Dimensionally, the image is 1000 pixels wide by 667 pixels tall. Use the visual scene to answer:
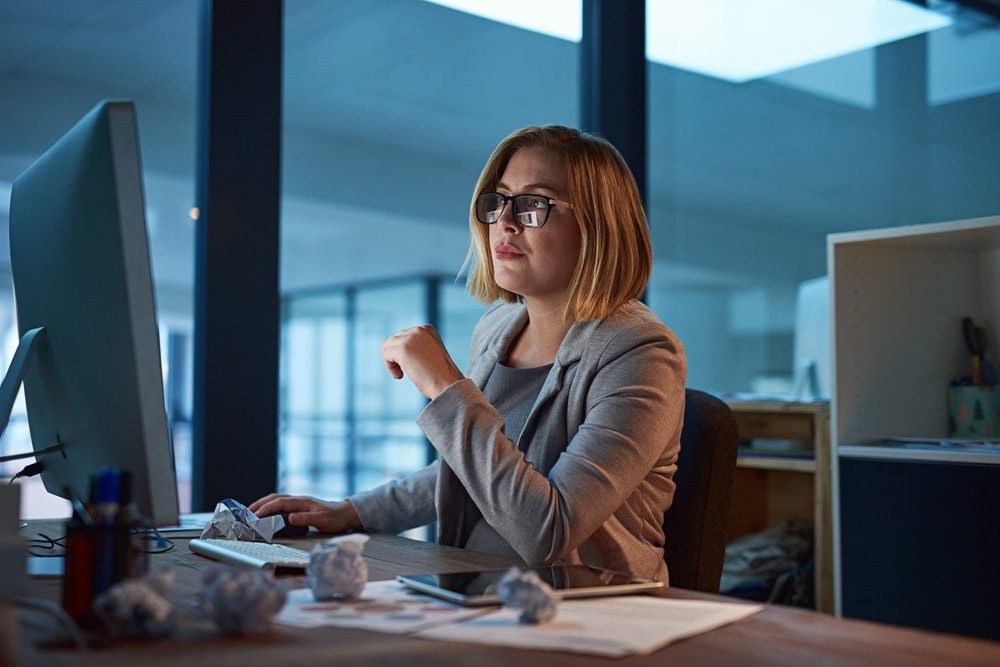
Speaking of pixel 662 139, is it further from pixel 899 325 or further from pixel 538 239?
pixel 538 239

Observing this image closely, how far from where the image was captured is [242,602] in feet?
3.00

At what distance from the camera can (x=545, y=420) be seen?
1755mm

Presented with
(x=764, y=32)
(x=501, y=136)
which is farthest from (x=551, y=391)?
(x=764, y=32)

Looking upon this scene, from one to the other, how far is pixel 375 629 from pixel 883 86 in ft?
12.4

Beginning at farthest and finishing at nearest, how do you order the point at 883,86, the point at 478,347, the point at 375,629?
the point at 883,86, the point at 478,347, the point at 375,629

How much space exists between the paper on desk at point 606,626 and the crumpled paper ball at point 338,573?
158 mm

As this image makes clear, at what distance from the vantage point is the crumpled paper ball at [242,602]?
0.91 metres

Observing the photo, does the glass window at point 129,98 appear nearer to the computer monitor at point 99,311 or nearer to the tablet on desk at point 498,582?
the computer monitor at point 99,311

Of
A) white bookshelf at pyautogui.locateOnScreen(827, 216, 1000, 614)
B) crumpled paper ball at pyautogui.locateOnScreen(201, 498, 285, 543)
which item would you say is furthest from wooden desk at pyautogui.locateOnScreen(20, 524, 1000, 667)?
white bookshelf at pyautogui.locateOnScreen(827, 216, 1000, 614)

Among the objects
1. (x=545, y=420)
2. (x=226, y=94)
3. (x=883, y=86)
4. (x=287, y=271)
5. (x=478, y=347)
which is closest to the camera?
(x=545, y=420)

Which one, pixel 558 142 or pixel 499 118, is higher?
pixel 499 118

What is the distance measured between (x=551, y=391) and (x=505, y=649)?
2.91 feet

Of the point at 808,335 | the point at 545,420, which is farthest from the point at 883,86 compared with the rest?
the point at 545,420

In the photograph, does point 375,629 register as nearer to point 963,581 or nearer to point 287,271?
point 963,581
